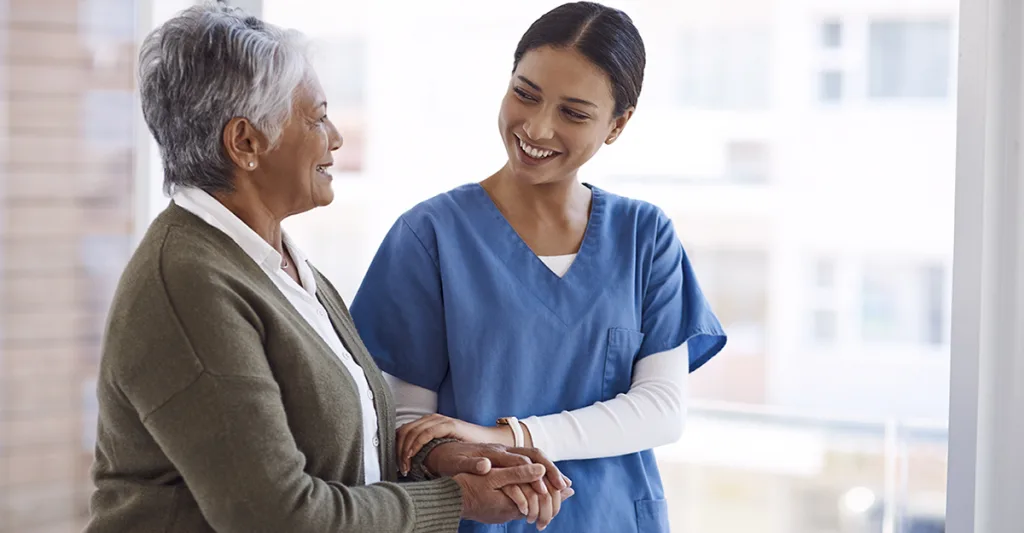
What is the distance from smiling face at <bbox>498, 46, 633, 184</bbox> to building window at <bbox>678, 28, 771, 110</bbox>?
268cm

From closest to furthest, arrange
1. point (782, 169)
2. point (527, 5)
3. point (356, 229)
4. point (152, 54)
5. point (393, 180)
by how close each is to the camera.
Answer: point (152, 54) < point (527, 5) < point (393, 180) < point (356, 229) < point (782, 169)

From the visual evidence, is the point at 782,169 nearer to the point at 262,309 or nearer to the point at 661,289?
the point at 661,289

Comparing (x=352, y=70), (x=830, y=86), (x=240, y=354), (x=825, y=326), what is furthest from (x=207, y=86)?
(x=825, y=326)

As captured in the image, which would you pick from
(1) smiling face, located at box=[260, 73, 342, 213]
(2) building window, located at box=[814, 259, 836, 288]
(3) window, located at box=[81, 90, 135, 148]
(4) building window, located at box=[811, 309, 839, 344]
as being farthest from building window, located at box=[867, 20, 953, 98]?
(1) smiling face, located at box=[260, 73, 342, 213]

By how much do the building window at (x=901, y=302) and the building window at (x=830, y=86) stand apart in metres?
0.86

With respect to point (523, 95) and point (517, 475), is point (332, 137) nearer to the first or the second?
point (523, 95)

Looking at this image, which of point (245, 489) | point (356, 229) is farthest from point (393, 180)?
point (245, 489)

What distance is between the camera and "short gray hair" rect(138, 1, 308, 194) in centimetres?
114

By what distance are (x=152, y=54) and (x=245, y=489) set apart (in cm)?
53

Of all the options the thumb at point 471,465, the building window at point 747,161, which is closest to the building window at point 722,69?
the building window at point 747,161

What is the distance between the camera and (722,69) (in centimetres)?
425

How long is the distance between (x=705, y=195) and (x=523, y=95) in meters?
2.86

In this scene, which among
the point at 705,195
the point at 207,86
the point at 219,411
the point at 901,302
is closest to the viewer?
the point at 219,411

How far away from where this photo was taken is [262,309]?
112 cm
